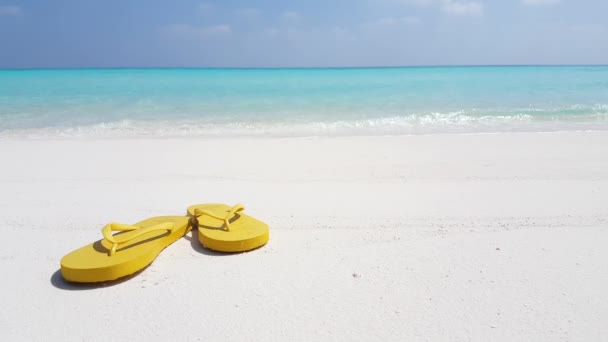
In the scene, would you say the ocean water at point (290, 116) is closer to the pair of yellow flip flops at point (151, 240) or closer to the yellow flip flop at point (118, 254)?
the pair of yellow flip flops at point (151, 240)

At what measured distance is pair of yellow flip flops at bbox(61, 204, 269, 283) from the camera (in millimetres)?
1830

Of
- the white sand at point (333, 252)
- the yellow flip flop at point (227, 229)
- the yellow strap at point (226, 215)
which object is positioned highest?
the yellow strap at point (226, 215)

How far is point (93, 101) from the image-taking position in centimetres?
1178

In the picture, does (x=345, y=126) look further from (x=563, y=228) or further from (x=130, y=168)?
(x=563, y=228)

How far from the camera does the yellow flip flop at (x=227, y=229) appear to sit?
84.6 inches

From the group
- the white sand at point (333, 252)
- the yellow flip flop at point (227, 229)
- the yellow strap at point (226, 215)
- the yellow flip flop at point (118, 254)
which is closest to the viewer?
the white sand at point (333, 252)

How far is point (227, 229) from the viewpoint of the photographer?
2273mm

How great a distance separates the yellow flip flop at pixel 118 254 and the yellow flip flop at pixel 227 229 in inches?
6.3

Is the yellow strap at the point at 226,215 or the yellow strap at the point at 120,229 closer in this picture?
the yellow strap at the point at 120,229

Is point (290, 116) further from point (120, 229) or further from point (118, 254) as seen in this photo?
point (118, 254)

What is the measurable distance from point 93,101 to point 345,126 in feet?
26.5

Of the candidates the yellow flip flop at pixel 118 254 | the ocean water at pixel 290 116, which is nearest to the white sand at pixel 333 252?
the yellow flip flop at pixel 118 254

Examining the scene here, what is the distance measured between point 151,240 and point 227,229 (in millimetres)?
403

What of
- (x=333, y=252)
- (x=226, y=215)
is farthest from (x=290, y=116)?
(x=333, y=252)
